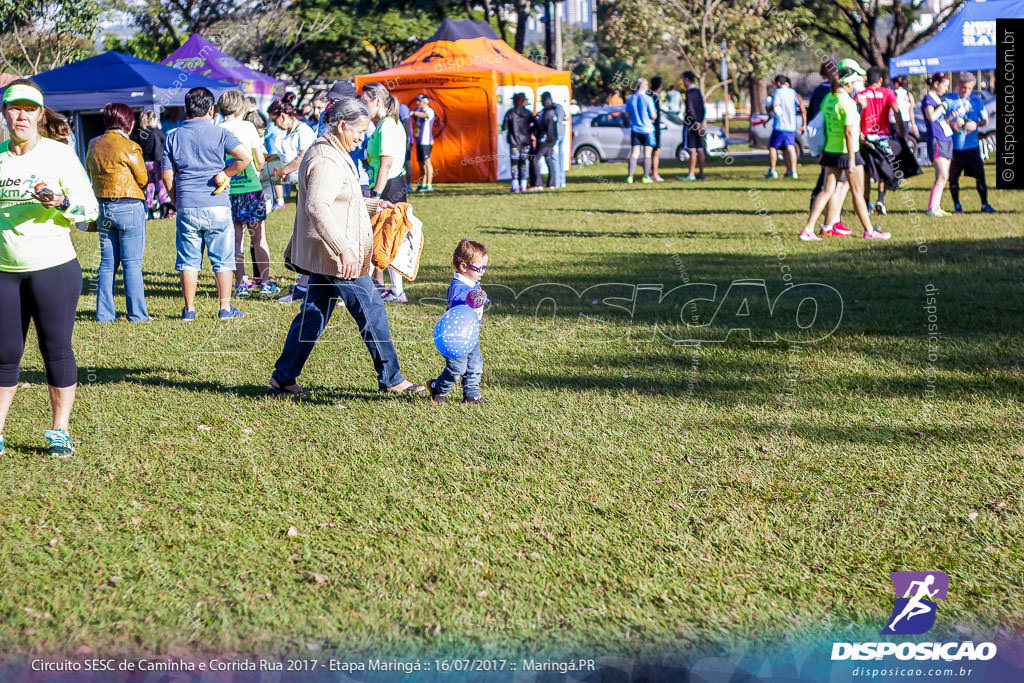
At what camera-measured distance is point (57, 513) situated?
14.6ft

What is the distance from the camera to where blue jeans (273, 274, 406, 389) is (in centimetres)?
593

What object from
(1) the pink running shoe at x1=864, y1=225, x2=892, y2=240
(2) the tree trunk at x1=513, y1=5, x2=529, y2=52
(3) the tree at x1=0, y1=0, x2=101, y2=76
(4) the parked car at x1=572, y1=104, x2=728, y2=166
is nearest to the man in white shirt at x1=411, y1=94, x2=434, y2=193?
(4) the parked car at x1=572, y1=104, x2=728, y2=166

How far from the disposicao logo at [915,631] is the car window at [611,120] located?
83.1 feet

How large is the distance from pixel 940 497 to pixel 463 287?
8.82ft

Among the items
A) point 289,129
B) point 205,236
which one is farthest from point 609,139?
point 205,236

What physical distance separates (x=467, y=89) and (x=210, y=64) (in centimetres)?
596

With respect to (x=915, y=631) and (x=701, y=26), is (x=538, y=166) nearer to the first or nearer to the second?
(x=701, y=26)

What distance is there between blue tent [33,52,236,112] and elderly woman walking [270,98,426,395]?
12.8m

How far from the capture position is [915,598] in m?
3.56

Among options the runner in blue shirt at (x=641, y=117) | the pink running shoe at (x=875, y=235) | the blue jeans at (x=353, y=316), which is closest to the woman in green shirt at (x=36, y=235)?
the blue jeans at (x=353, y=316)

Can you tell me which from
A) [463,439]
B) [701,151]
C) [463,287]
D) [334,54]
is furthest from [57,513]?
[334,54]

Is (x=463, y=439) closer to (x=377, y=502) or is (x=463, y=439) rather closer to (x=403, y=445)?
(x=403, y=445)

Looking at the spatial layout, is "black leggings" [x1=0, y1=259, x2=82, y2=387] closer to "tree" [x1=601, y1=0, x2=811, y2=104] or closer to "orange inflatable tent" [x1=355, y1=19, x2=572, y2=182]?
"orange inflatable tent" [x1=355, y1=19, x2=572, y2=182]

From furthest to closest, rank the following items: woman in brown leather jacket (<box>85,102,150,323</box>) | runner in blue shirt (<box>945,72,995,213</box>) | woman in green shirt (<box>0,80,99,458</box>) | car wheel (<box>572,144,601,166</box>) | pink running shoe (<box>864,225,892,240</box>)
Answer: car wheel (<box>572,144,601,166</box>)
runner in blue shirt (<box>945,72,995,213</box>)
pink running shoe (<box>864,225,892,240</box>)
woman in brown leather jacket (<box>85,102,150,323</box>)
woman in green shirt (<box>0,80,99,458</box>)
